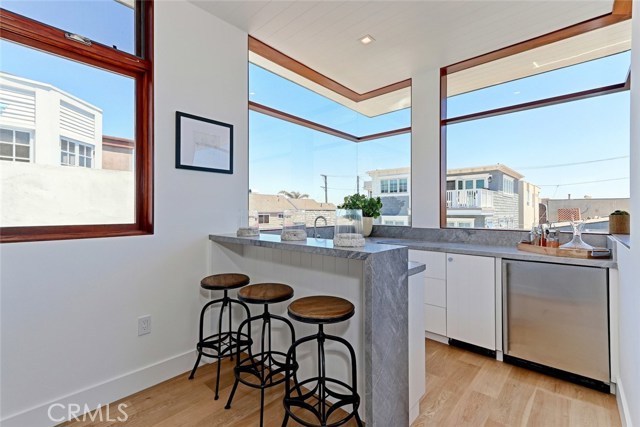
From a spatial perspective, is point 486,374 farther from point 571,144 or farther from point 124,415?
point 124,415

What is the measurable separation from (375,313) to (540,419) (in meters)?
1.33

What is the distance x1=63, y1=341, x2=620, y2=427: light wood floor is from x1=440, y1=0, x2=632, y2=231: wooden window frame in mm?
1700

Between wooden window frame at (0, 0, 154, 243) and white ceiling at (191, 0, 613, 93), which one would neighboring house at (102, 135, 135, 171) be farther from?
white ceiling at (191, 0, 613, 93)

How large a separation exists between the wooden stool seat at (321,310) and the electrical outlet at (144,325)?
1243mm

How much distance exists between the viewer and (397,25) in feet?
8.62

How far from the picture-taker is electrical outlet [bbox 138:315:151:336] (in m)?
2.10

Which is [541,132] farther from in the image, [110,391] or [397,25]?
[110,391]

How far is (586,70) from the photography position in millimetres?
2730

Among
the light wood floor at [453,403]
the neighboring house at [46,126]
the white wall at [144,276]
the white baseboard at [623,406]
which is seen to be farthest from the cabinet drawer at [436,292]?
the neighboring house at [46,126]

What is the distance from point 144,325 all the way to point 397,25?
3.14m

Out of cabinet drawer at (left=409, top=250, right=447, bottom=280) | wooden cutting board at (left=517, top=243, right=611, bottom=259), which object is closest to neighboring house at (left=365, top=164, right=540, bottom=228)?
wooden cutting board at (left=517, top=243, right=611, bottom=259)

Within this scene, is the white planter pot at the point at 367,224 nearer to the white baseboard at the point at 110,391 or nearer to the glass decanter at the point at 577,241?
the glass decanter at the point at 577,241

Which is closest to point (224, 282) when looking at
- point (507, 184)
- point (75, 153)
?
point (75, 153)

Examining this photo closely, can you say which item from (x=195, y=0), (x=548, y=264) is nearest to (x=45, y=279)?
(x=195, y=0)
